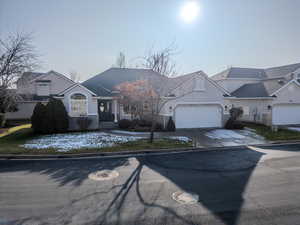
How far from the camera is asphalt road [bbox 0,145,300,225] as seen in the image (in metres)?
3.80

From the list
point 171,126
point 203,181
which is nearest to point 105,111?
point 171,126

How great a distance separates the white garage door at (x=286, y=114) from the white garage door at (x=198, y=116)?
21.0 feet

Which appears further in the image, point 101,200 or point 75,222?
point 101,200

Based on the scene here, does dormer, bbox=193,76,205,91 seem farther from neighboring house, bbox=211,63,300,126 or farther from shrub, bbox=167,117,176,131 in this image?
shrub, bbox=167,117,176,131

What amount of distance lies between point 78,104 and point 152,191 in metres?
Result: 13.3

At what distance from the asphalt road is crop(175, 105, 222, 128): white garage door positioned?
8.55 meters

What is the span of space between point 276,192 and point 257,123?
17.1 meters

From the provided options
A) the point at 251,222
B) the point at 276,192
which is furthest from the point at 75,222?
the point at 276,192

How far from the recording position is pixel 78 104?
53.4 feet

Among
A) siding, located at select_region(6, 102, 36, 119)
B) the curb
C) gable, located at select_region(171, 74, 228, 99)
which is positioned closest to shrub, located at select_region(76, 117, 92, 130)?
the curb

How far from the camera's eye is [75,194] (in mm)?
4859

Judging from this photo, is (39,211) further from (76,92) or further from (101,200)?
(76,92)

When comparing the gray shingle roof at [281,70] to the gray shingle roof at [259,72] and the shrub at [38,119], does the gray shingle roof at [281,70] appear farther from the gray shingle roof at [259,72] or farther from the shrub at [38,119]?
the shrub at [38,119]

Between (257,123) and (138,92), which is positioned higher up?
(138,92)
